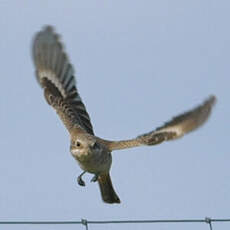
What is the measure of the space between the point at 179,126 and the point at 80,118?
2.73 meters

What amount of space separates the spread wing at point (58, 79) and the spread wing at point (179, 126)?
60.1 inches

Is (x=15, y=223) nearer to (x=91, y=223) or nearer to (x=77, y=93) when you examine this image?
(x=91, y=223)

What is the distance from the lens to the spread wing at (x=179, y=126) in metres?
9.27

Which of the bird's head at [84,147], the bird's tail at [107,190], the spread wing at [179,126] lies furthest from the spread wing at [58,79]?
the spread wing at [179,126]

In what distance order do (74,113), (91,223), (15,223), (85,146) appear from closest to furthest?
1. (15,223)
2. (91,223)
3. (85,146)
4. (74,113)

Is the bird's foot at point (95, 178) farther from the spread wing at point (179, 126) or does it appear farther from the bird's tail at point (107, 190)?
the spread wing at point (179, 126)

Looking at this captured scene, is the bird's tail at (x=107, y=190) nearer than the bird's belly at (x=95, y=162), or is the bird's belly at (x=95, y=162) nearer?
the bird's belly at (x=95, y=162)

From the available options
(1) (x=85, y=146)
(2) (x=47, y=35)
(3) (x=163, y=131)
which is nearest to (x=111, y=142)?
(1) (x=85, y=146)

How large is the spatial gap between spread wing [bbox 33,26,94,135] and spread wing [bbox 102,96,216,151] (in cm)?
153

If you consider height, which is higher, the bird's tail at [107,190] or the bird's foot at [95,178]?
the bird's tail at [107,190]

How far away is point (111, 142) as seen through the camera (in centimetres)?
1098

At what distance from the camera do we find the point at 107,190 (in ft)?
36.7

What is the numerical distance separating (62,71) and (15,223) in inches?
226

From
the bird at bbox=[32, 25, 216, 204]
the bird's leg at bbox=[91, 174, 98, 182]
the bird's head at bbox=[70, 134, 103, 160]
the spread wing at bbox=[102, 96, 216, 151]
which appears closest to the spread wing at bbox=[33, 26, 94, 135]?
the bird at bbox=[32, 25, 216, 204]
